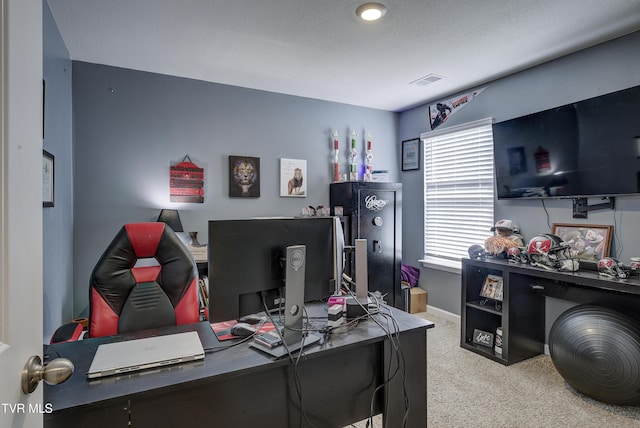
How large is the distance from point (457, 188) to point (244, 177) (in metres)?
2.38

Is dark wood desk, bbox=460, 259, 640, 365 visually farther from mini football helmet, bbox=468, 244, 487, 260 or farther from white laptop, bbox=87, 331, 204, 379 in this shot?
white laptop, bbox=87, 331, 204, 379

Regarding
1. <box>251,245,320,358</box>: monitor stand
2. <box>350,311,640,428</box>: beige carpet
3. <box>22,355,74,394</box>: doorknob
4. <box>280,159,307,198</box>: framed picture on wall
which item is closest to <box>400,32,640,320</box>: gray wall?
<box>350,311,640,428</box>: beige carpet

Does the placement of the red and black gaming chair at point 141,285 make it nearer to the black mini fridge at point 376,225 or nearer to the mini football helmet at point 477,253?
the black mini fridge at point 376,225

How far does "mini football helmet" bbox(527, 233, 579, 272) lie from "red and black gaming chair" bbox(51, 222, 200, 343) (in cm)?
256

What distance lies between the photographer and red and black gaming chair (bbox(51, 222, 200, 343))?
5.78 feet

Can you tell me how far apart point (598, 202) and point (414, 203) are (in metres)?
2.01

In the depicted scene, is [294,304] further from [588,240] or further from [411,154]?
[411,154]

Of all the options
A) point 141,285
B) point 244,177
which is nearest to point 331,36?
point 244,177

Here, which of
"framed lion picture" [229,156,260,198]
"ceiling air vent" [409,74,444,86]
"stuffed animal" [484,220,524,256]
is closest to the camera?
"stuffed animal" [484,220,524,256]

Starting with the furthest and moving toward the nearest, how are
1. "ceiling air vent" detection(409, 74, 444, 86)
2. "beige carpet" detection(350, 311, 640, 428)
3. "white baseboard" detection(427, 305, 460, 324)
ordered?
"white baseboard" detection(427, 305, 460, 324)
"ceiling air vent" detection(409, 74, 444, 86)
"beige carpet" detection(350, 311, 640, 428)

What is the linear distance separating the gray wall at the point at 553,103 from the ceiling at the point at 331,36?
12 centimetres

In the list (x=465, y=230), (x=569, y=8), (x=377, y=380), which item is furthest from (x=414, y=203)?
(x=377, y=380)

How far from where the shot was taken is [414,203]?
4.46 meters

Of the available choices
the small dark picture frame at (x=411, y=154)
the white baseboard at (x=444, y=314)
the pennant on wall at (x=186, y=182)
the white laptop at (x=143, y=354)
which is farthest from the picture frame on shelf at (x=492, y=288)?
the pennant on wall at (x=186, y=182)
